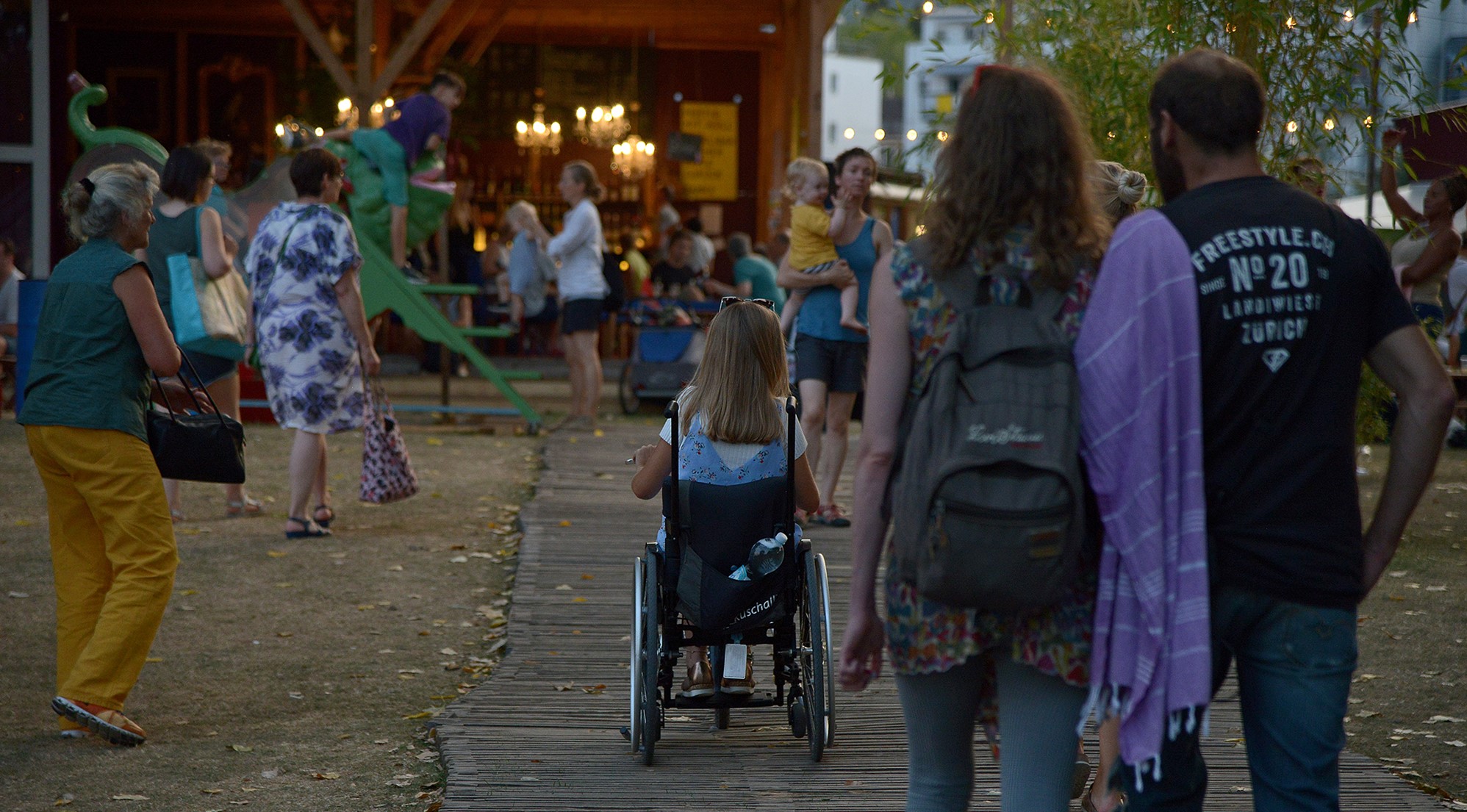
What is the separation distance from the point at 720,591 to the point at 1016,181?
6.06 feet

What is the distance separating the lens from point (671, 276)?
1571 centimetres

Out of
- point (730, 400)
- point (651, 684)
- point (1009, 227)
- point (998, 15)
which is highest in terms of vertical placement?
point (998, 15)

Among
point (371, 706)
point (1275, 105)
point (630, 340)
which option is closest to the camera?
point (371, 706)

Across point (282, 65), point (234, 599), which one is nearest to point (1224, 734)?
point (234, 599)

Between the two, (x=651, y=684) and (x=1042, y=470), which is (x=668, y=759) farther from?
(x=1042, y=470)

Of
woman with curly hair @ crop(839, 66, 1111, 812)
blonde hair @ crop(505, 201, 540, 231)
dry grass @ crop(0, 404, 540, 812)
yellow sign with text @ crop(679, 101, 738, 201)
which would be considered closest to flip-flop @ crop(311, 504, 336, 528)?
dry grass @ crop(0, 404, 540, 812)

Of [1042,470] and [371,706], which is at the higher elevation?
[1042,470]

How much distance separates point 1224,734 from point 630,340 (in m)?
13.4

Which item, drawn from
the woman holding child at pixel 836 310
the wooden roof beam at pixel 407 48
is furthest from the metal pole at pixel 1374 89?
the wooden roof beam at pixel 407 48

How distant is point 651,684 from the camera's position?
3.85 metres

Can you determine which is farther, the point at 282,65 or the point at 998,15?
the point at 282,65

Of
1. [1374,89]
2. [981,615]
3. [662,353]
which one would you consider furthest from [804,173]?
[662,353]

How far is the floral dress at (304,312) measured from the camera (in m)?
6.71

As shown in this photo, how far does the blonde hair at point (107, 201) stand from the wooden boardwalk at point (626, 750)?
172 centimetres
